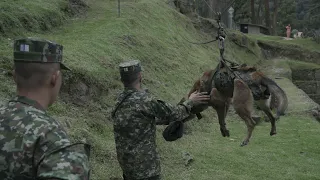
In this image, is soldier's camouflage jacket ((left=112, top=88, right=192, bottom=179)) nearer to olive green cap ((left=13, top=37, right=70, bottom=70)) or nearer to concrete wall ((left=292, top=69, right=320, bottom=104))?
olive green cap ((left=13, top=37, right=70, bottom=70))

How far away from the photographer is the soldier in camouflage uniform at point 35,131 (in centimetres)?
195

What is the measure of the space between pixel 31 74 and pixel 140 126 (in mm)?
2323

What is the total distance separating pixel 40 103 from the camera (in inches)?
83.7

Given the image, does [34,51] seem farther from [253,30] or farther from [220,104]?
[253,30]

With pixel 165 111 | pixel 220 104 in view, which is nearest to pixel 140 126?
pixel 165 111

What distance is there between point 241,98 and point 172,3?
1534cm

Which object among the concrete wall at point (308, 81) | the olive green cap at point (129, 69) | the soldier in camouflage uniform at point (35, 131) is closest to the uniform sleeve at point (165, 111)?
the olive green cap at point (129, 69)

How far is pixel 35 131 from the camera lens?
1980 mm

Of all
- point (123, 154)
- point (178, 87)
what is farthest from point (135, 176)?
point (178, 87)

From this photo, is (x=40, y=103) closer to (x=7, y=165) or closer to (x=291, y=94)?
(x=7, y=165)

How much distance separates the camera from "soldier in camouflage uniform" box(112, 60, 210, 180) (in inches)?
167

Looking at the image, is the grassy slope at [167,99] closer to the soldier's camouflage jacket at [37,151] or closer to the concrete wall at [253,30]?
the soldier's camouflage jacket at [37,151]

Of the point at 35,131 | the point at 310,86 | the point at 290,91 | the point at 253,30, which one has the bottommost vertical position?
the point at 310,86

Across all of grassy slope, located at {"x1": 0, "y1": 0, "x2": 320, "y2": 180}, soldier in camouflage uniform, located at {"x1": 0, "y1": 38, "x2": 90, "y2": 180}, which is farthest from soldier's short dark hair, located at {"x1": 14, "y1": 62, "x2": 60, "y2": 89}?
grassy slope, located at {"x1": 0, "y1": 0, "x2": 320, "y2": 180}
